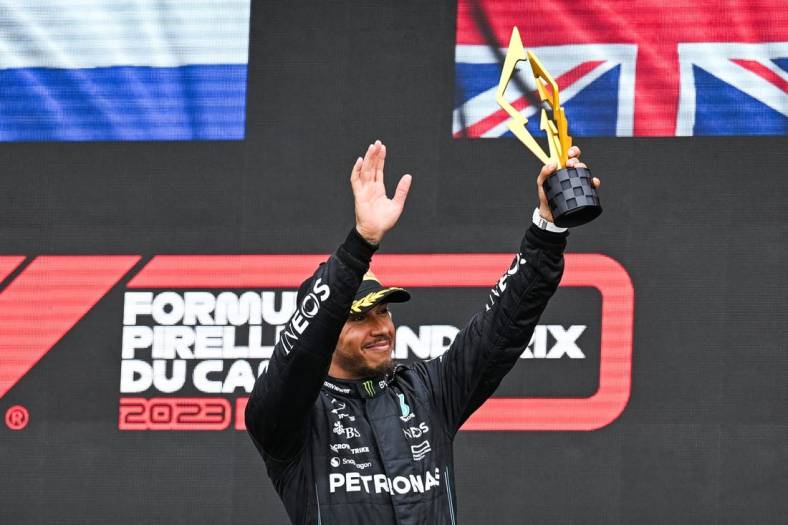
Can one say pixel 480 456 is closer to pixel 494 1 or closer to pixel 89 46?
pixel 494 1

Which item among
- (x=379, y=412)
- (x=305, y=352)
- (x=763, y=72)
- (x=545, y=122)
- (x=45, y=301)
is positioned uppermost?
(x=763, y=72)

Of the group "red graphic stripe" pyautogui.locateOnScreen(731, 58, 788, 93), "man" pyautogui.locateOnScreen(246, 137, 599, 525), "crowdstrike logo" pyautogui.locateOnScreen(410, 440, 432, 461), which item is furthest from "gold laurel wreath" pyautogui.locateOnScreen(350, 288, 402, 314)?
"red graphic stripe" pyautogui.locateOnScreen(731, 58, 788, 93)

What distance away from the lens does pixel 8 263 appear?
3.72 m

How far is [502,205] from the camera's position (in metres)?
3.49

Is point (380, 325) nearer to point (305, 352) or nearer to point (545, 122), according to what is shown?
point (305, 352)

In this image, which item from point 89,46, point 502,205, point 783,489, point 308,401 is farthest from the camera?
point 89,46

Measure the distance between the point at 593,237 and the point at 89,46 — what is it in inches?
60.9

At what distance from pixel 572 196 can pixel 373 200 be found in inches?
13.1

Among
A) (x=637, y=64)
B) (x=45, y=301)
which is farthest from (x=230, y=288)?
(x=637, y=64)

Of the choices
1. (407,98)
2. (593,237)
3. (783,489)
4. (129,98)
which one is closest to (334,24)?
(407,98)

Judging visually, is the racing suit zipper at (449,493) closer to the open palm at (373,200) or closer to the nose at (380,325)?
the nose at (380,325)

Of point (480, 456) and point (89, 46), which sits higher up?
point (89, 46)

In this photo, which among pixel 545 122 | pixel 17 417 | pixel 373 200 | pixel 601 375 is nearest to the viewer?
pixel 373 200

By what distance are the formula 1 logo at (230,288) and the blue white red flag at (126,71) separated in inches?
14.8
